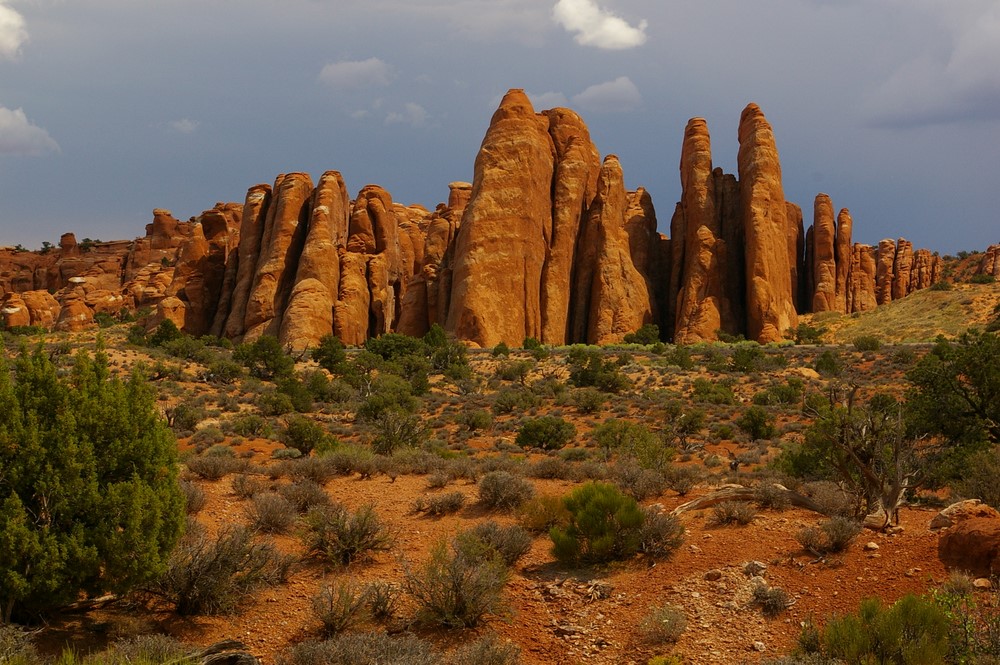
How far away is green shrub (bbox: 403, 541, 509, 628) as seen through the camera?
24.9 ft

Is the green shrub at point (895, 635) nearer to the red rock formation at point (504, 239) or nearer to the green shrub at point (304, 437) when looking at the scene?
the green shrub at point (304, 437)

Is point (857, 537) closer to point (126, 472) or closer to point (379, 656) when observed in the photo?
point (379, 656)

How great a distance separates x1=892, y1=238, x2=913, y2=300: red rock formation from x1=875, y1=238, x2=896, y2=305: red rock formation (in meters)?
0.55

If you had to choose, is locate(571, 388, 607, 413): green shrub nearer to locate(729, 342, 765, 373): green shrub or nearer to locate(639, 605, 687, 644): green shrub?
locate(729, 342, 765, 373): green shrub

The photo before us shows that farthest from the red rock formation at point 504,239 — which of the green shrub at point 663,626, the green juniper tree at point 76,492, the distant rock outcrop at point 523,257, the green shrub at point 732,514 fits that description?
the green shrub at point 663,626

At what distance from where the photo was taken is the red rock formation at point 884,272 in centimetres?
7762

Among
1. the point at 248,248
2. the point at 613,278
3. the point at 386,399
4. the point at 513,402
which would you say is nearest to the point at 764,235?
the point at 613,278

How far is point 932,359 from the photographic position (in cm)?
1748

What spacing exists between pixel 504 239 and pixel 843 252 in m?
36.7

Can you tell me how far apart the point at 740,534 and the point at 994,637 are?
350 centimetres

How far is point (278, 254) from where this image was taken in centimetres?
4784

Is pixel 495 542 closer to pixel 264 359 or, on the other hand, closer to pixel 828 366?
pixel 264 359

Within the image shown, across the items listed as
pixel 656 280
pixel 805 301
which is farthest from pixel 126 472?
pixel 805 301

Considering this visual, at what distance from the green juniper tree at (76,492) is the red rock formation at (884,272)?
81.8 metres
